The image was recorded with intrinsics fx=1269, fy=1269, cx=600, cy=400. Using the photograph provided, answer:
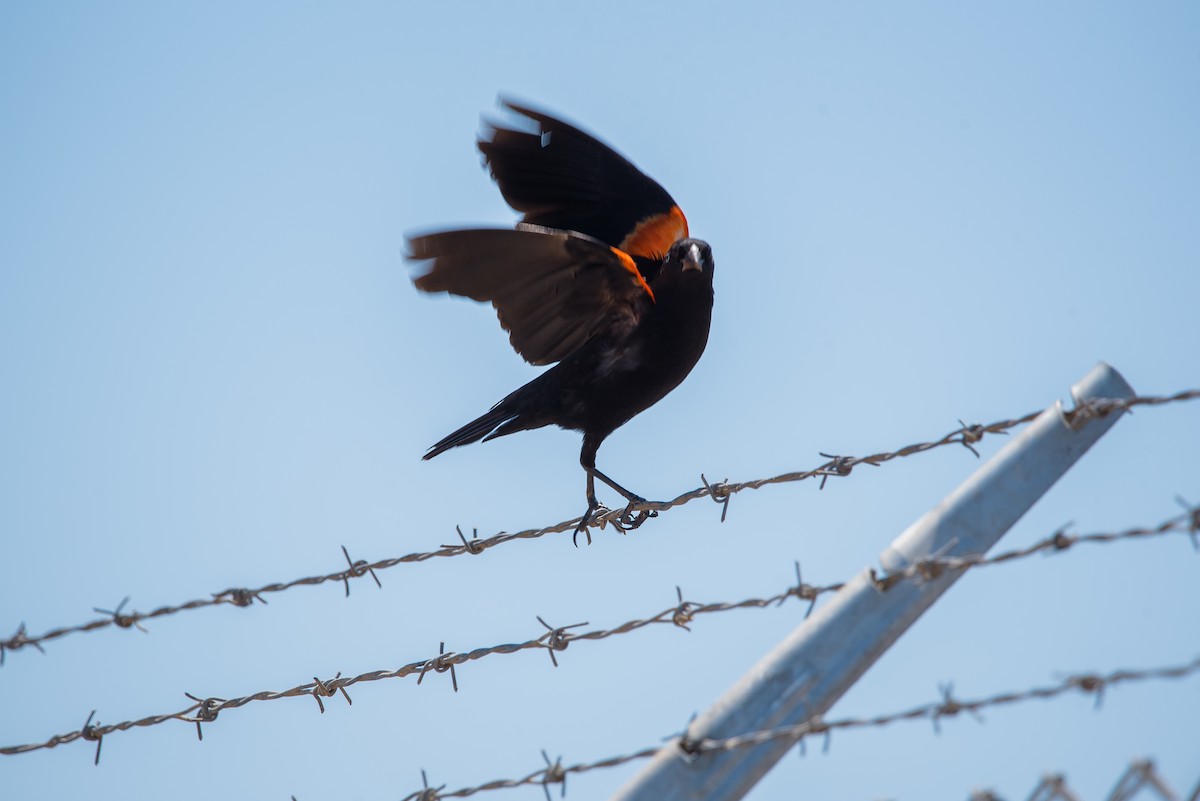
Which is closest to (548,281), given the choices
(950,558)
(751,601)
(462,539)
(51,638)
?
(462,539)

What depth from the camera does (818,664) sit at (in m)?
2.10

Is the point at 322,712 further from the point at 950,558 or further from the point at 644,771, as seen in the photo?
the point at 950,558

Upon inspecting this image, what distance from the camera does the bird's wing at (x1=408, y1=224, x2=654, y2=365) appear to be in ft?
13.9

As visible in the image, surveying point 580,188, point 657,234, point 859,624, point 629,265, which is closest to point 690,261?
point 629,265

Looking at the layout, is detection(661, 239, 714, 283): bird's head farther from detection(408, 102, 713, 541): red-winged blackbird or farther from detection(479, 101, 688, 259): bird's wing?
detection(479, 101, 688, 259): bird's wing

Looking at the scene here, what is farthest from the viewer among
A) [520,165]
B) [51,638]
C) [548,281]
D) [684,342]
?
[520,165]

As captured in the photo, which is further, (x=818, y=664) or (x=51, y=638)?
(x=51, y=638)

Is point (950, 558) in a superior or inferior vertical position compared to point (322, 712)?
inferior

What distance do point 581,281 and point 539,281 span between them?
0.60 ft

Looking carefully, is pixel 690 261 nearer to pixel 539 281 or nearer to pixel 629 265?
pixel 629 265

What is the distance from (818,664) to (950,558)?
28 cm

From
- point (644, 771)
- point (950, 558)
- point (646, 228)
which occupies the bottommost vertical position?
point (644, 771)

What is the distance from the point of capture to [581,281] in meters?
4.70

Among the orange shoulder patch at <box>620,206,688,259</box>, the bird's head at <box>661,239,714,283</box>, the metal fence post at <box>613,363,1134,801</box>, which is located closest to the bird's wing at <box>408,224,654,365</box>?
the bird's head at <box>661,239,714,283</box>
